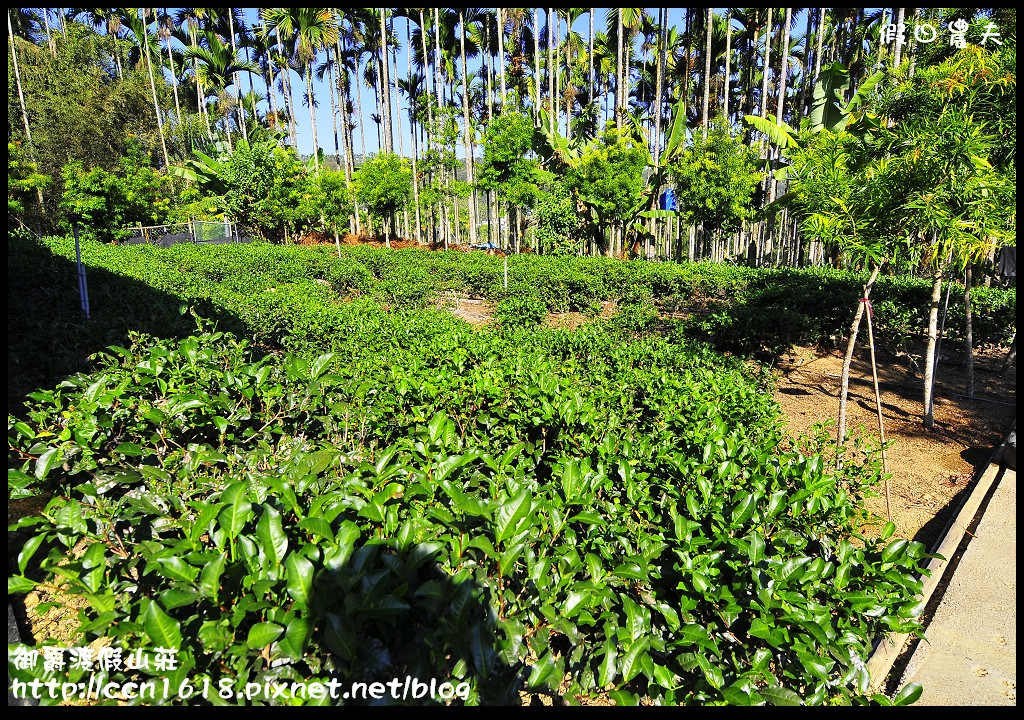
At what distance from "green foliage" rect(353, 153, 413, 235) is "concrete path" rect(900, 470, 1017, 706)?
2547cm

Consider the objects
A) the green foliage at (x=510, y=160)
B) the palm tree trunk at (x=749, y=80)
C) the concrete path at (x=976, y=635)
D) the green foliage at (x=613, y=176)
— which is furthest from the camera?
the palm tree trunk at (x=749, y=80)

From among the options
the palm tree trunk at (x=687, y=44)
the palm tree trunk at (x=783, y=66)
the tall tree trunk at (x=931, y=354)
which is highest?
the palm tree trunk at (x=687, y=44)

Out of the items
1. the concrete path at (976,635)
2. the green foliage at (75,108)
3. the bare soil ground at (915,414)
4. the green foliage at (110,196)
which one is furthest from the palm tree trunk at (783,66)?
the green foliage at (75,108)

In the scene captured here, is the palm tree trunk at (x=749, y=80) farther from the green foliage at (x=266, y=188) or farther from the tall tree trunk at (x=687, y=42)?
the green foliage at (x=266, y=188)

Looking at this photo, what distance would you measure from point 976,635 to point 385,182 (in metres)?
26.3

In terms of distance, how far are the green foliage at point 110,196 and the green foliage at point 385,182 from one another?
412 inches

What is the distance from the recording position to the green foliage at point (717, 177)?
18.7 meters

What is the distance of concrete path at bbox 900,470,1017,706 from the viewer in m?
2.72

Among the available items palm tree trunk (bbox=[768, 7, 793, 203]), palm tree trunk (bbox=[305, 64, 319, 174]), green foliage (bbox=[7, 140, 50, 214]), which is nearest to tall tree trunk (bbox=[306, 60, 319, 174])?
palm tree trunk (bbox=[305, 64, 319, 174])

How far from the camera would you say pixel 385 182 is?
84.3 ft

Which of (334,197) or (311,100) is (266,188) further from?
(311,100)

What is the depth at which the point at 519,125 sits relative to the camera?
66.8 feet

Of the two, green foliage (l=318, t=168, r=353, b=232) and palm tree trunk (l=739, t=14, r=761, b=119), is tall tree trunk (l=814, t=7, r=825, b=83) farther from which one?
green foliage (l=318, t=168, r=353, b=232)
